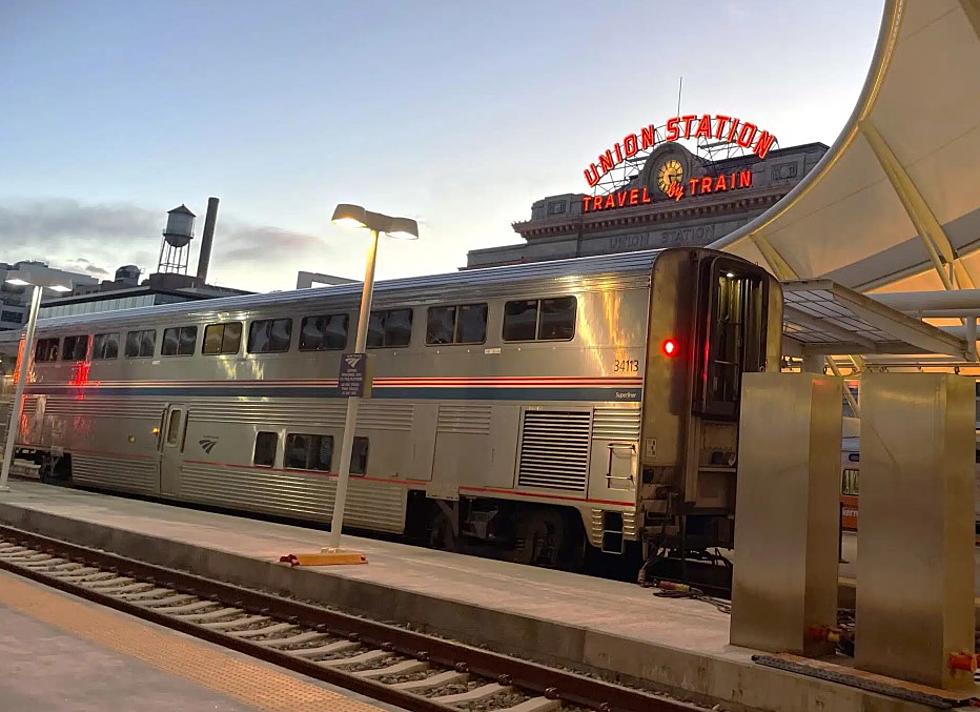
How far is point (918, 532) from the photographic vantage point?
614cm

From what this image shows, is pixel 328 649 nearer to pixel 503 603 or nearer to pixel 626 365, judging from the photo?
pixel 503 603

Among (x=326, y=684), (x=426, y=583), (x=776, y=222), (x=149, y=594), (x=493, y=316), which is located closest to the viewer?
(x=326, y=684)

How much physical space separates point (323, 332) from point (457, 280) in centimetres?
300

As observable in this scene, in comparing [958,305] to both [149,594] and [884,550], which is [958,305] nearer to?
[884,550]

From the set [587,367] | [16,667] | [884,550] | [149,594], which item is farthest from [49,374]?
[884,550]

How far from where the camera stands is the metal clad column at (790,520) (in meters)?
6.84

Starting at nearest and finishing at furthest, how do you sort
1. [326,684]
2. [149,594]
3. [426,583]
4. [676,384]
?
[326,684]
[426,583]
[149,594]
[676,384]

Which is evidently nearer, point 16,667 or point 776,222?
point 16,667

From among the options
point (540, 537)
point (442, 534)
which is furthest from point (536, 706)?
point (442, 534)

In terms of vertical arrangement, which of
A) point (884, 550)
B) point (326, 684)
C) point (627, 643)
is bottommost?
point (326, 684)

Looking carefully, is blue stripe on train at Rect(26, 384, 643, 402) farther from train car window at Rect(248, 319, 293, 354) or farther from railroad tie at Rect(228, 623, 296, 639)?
railroad tie at Rect(228, 623, 296, 639)

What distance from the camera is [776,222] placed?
2116 centimetres

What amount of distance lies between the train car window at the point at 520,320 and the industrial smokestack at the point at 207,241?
7161 cm

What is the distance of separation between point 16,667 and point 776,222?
1903 centimetres
